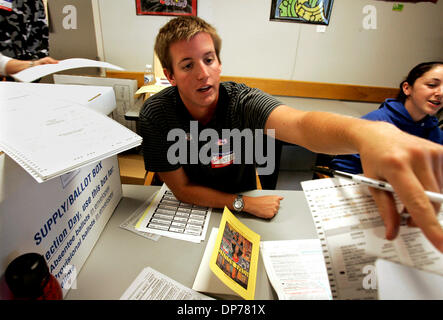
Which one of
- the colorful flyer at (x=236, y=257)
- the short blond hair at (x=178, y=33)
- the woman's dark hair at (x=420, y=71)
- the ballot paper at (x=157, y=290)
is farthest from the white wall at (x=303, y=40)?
the ballot paper at (x=157, y=290)

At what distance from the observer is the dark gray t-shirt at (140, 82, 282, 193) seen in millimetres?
934

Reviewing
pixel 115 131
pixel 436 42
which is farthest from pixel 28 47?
pixel 436 42

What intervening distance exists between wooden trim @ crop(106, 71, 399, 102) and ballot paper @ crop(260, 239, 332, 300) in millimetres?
2029

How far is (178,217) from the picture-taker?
0.82m

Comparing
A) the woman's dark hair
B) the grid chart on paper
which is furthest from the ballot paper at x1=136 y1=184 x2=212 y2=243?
the woman's dark hair

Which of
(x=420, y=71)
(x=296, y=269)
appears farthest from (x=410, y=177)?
(x=420, y=71)

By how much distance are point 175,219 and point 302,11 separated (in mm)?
2327

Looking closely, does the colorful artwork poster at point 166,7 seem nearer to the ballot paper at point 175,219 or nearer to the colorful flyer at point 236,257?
the ballot paper at point 175,219

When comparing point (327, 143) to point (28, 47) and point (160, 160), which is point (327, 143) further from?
point (28, 47)

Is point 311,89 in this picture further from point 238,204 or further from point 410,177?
point 410,177

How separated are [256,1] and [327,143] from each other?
7.12ft

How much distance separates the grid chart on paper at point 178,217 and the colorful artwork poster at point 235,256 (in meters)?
0.14

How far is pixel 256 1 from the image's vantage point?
2.21 m

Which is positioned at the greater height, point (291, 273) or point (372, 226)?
point (372, 226)
